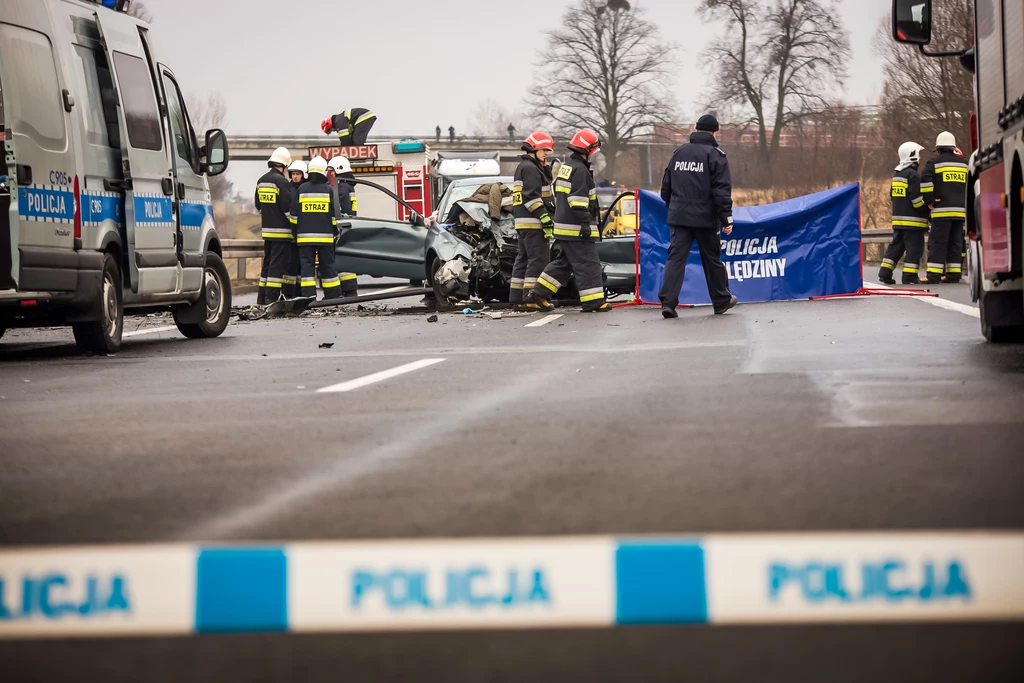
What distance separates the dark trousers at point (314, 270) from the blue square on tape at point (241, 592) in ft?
56.0

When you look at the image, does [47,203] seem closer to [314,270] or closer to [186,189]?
[186,189]

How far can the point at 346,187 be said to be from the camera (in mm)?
25953

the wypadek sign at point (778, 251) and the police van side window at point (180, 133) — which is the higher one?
the police van side window at point (180, 133)

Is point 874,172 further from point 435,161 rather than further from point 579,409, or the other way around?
point 579,409

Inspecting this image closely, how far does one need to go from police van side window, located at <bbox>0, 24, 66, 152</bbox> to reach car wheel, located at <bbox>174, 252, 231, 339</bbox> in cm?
328

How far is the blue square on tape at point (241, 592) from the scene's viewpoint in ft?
8.59

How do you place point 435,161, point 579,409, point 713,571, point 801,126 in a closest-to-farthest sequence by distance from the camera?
point 713,571, point 579,409, point 435,161, point 801,126

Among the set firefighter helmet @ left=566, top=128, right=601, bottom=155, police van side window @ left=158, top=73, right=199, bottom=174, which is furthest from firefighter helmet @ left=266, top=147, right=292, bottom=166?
police van side window @ left=158, top=73, right=199, bottom=174

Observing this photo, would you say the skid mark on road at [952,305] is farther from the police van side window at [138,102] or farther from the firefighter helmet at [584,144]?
the police van side window at [138,102]

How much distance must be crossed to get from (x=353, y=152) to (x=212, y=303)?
A: 16635mm

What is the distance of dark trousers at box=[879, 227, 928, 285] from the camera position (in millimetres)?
22516

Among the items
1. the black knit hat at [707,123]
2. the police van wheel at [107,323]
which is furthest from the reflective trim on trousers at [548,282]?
the police van wheel at [107,323]

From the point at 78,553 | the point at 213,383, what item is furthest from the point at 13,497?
the point at 213,383

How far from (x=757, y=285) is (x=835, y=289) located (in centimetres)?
99
